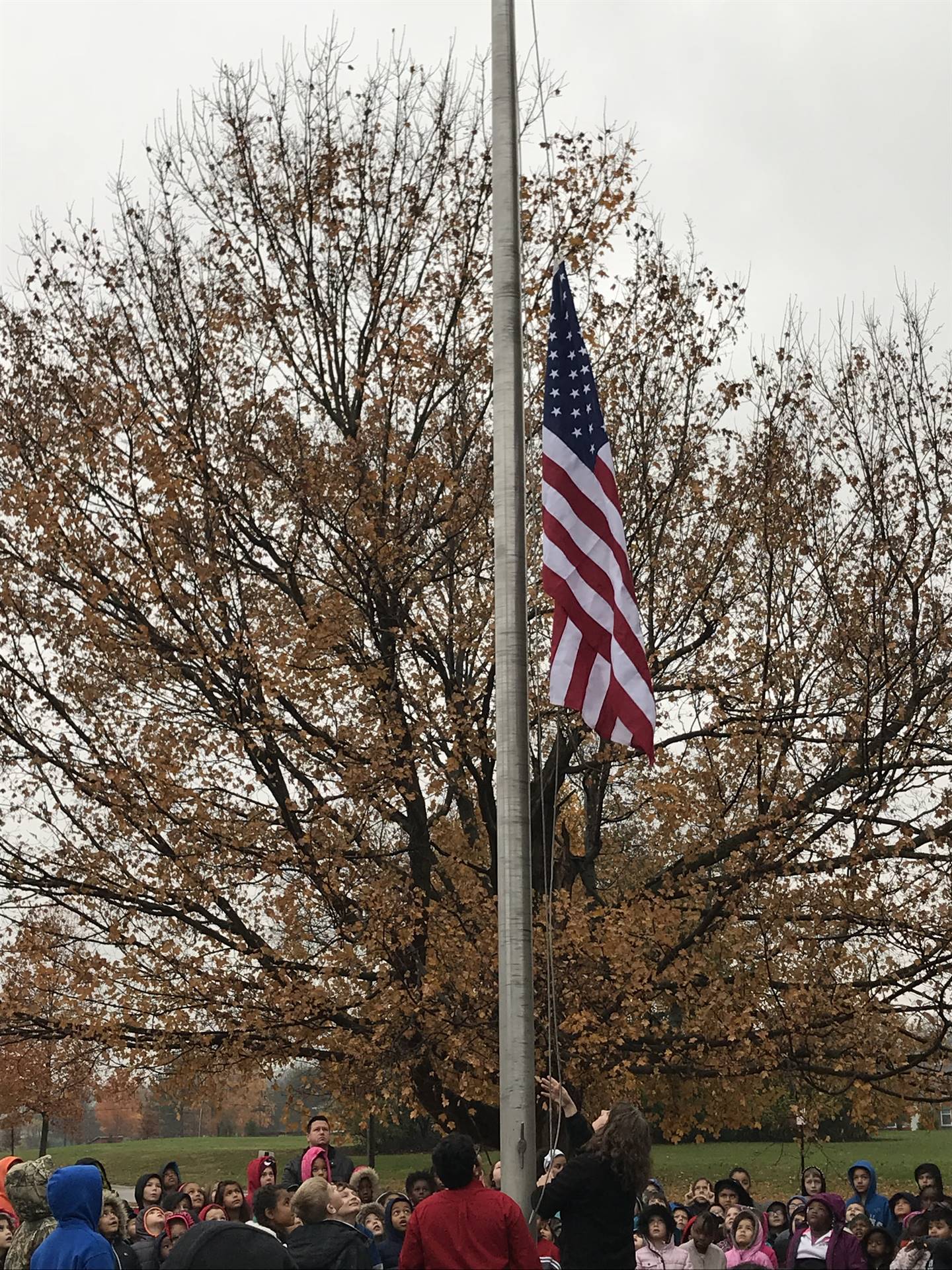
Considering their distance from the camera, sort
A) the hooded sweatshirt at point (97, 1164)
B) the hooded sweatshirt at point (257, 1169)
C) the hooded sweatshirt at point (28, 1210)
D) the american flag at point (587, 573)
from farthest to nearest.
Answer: the hooded sweatshirt at point (257, 1169), the american flag at point (587, 573), the hooded sweatshirt at point (97, 1164), the hooded sweatshirt at point (28, 1210)

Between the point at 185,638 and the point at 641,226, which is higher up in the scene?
the point at 641,226

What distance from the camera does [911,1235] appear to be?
11.3m

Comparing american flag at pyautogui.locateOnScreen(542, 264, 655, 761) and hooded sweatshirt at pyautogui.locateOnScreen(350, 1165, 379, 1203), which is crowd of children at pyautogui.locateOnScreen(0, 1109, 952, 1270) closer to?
hooded sweatshirt at pyautogui.locateOnScreen(350, 1165, 379, 1203)

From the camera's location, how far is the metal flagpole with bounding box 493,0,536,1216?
24.3 feet

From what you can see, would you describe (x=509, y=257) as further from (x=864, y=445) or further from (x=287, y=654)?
(x=864, y=445)

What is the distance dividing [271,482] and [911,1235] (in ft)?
31.2

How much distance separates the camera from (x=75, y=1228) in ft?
20.3

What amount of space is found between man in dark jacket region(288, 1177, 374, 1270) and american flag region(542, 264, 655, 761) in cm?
315

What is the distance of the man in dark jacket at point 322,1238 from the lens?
606 cm

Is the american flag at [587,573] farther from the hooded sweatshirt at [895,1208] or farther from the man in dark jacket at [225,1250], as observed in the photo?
the hooded sweatshirt at [895,1208]

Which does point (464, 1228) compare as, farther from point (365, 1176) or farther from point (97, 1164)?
point (365, 1176)

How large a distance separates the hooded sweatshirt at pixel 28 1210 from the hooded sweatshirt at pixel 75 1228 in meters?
0.63

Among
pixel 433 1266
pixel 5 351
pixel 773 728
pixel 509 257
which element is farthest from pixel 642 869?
pixel 433 1266

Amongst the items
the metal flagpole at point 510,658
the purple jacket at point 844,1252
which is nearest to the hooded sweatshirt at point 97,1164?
the metal flagpole at point 510,658
